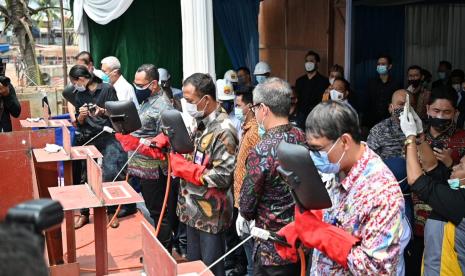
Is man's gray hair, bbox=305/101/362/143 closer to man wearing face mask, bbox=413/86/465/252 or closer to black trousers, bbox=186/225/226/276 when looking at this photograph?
man wearing face mask, bbox=413/86/465/252

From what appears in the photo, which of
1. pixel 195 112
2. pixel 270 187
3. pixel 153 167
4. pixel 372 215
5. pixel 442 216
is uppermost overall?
pixel 195 112

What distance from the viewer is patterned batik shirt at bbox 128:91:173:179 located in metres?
4.29

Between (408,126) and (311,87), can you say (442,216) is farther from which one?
(311,87)

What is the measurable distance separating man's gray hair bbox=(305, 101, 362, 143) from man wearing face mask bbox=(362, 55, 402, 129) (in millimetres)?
4903

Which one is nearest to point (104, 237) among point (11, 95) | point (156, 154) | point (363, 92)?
point (156, 154)

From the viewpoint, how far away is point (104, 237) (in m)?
3.63

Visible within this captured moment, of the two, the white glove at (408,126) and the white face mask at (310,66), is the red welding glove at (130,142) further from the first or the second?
the white face mask at (310,66)

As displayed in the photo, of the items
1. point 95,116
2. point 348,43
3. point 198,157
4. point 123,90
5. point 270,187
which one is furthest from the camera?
point 348,43

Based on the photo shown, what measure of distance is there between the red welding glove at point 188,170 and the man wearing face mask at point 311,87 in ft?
13.3

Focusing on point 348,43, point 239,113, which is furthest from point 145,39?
point 239,113

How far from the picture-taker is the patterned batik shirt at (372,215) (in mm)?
1757

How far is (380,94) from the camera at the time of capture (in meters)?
6.75

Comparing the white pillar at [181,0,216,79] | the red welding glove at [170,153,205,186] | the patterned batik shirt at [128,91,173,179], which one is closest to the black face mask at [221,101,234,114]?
the white pillar at [181,0,216,79]

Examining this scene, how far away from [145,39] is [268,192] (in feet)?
19.9
